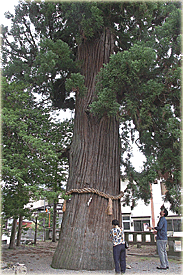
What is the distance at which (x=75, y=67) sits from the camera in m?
7.39

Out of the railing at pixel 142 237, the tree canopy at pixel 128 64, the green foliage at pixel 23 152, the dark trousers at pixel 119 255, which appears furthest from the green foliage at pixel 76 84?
the railing at pixel 142 237

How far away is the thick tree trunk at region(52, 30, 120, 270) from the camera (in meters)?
5.29

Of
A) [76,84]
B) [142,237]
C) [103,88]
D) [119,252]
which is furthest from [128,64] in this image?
[142,237]

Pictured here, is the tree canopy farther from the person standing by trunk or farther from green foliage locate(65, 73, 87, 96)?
the person standing by trunk

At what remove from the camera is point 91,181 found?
5969 millimetres

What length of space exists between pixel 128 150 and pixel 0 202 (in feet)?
16.6

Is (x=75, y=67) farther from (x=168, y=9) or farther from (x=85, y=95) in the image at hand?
(x=168, y=9)

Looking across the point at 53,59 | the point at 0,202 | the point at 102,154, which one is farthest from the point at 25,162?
the point at 53,59

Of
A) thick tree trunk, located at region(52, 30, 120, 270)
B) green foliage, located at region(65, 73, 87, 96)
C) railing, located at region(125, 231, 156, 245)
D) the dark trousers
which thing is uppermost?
green foliage, located at region(65, 73, 87, 96)

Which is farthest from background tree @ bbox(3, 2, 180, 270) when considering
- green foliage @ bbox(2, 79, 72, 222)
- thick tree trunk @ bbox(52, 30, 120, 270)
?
green foliage @ bbox(2, 79, 72, 222)

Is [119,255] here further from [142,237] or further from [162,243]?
[142,237]

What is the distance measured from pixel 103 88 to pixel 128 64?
1007 millimetres

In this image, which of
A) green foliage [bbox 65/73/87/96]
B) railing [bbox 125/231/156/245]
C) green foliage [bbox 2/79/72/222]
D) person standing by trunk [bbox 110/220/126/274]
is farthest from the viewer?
railing [bbox 125/231/156/245]

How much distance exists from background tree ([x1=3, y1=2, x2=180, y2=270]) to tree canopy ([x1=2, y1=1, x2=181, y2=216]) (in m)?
0.03
